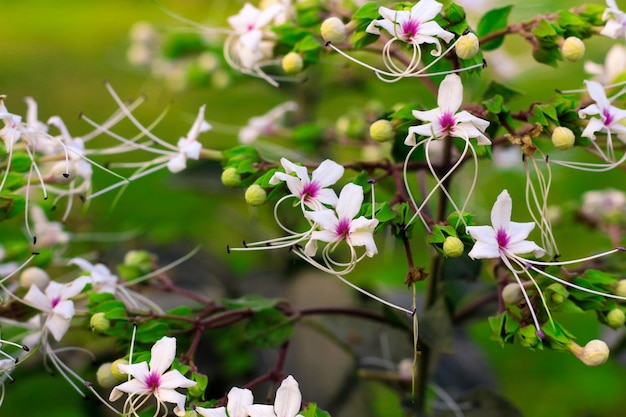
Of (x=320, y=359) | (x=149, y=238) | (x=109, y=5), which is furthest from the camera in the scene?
(x=109, y=5)

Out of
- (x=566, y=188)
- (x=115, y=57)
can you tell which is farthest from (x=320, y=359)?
(x=115, y=57)

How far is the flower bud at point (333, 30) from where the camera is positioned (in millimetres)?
603

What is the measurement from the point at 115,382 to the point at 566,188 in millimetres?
1288

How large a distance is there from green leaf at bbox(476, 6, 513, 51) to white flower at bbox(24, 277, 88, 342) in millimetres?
405

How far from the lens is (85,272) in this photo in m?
0.66

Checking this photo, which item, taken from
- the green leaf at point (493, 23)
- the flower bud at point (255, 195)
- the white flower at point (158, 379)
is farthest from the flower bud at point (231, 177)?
the green leaf at point (493, 23)

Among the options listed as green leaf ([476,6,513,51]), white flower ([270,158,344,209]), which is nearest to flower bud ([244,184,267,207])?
white flower ([270,158,344,209])

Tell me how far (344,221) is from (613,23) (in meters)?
0.29

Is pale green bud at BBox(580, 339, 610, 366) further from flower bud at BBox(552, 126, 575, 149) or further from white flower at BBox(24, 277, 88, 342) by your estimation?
white flower at BBox(24, 277, 88, 342)

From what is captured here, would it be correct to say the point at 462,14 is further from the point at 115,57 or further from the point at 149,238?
the point at 115,57

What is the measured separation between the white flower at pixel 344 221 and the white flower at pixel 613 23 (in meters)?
0.26

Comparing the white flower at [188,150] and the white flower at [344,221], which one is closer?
the white flower at [344,221]

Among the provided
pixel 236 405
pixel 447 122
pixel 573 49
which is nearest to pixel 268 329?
pixel 236 405

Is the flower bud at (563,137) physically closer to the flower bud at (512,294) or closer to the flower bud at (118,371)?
the flower bud at (512,294)
